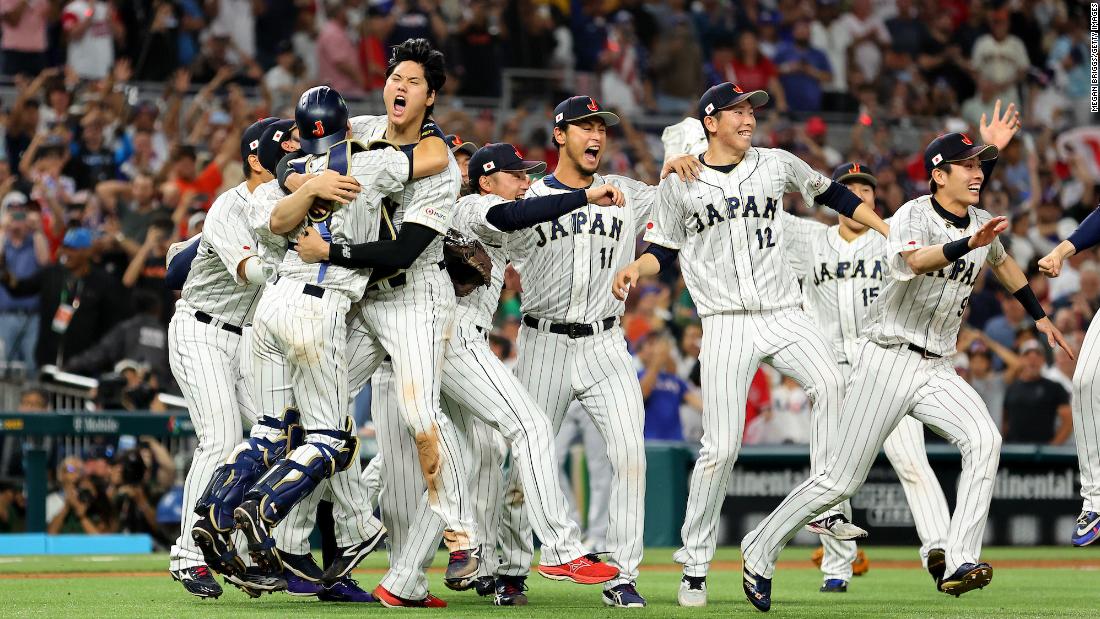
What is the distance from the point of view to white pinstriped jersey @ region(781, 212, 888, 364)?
9.60 m

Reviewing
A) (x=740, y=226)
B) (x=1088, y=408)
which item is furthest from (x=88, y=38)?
(x=1088, y=408)

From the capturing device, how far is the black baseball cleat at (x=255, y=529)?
251 inches

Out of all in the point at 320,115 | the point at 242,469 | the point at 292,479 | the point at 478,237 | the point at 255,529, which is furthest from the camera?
the point at 478,237

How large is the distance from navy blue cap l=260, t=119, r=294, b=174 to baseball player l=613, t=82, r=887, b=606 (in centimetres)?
198

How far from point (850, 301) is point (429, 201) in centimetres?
367

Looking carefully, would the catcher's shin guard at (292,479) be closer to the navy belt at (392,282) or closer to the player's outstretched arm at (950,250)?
the navy belt at (392,282)

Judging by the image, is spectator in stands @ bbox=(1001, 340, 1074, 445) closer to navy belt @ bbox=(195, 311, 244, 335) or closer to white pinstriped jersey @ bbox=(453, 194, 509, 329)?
white pinstriped jersey @ bbox=(453, 194, 509, 329)

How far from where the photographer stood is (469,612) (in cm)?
709

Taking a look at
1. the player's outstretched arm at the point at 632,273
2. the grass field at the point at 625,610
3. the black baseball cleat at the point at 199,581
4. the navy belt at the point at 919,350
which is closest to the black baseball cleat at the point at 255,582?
the grass field at the point at 625,610

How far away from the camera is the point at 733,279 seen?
7.88 m

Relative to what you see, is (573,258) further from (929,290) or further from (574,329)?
(929,290)

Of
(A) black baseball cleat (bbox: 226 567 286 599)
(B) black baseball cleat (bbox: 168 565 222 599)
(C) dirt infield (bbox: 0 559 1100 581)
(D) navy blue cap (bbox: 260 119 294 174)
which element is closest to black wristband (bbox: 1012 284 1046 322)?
(C) dirt infield (bbox: 0 559 1100 581)

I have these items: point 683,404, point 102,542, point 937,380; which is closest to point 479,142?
point 683,404

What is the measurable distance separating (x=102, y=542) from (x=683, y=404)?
5214mm
